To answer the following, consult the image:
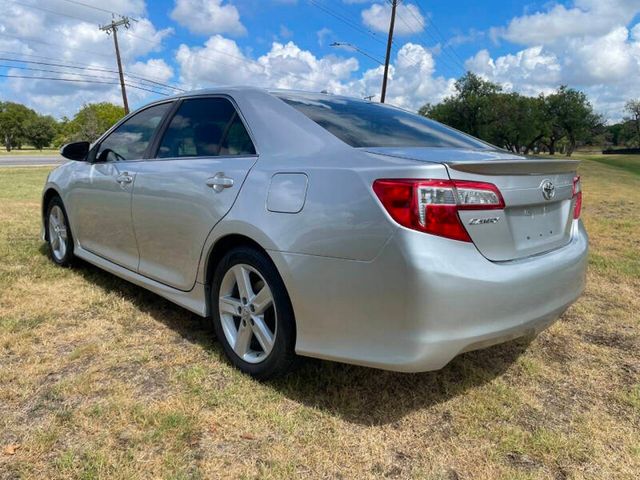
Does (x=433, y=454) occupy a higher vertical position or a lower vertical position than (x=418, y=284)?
lower

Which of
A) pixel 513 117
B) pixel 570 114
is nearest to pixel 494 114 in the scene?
pixel 513 117

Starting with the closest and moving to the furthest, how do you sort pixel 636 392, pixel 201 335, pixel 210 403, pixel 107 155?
1. pixel 210 403
2. pixel 636 392
3. pixel 201 335
4. pixel 107 155

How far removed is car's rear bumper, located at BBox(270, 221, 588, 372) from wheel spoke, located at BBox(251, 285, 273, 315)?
21 cm

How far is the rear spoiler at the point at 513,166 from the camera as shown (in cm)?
210

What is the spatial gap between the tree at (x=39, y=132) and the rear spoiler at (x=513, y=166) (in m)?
97.2

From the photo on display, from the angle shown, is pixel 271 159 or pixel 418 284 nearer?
pixel 418 284

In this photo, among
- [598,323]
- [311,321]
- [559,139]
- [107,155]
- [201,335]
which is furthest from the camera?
[559,139]

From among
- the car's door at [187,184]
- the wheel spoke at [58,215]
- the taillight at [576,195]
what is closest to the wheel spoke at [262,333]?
the car's door at [187,184]

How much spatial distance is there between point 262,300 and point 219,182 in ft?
2.24

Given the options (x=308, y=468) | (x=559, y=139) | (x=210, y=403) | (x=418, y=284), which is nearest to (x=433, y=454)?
(x=308, y=468)

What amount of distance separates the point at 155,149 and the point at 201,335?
4.22 feet

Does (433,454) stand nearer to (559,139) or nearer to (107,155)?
(107,155)

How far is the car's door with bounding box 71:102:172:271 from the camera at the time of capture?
11.7 ft

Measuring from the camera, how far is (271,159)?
257cm
